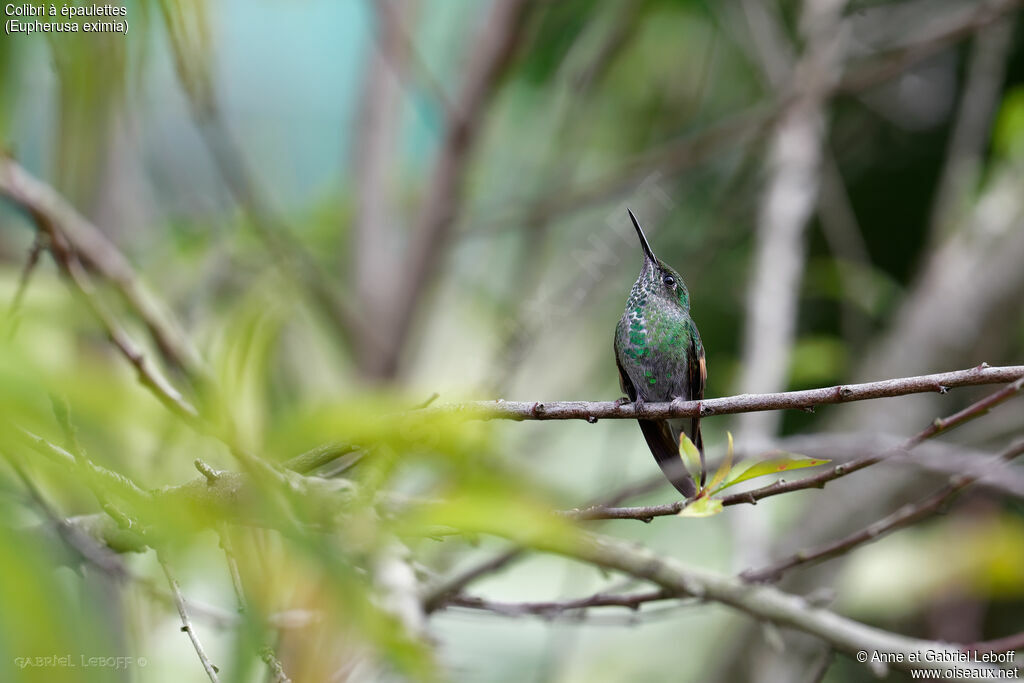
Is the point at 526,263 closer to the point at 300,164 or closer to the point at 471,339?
the point at 471,339

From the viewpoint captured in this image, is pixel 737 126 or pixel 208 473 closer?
pixel 208 473

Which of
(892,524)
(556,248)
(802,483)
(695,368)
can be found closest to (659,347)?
(695,368)

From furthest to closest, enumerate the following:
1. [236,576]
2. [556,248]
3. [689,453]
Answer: [556,248]
[689,453]
[236,576]

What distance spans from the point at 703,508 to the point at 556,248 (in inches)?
176

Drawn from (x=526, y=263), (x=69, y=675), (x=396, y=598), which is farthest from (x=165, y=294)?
(x=69, y=675)

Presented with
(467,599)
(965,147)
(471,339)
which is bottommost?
(467,599)

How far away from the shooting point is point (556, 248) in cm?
549

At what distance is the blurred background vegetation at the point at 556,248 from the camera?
224 cm

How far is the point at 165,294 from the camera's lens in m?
3.95

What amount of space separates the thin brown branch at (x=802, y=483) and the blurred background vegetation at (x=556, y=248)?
1.12 ft

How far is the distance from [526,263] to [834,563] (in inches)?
71.1

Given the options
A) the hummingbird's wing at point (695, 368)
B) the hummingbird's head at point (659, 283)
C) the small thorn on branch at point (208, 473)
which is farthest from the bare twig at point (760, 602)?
the small thorn on branch at point (208, 473)

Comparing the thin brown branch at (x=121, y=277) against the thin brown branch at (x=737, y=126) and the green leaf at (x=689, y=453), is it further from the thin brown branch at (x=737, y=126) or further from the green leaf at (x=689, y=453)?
the thin brown branch at (x=737, y=126)

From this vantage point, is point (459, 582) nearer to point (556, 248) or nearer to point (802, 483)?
point (802, 483)
